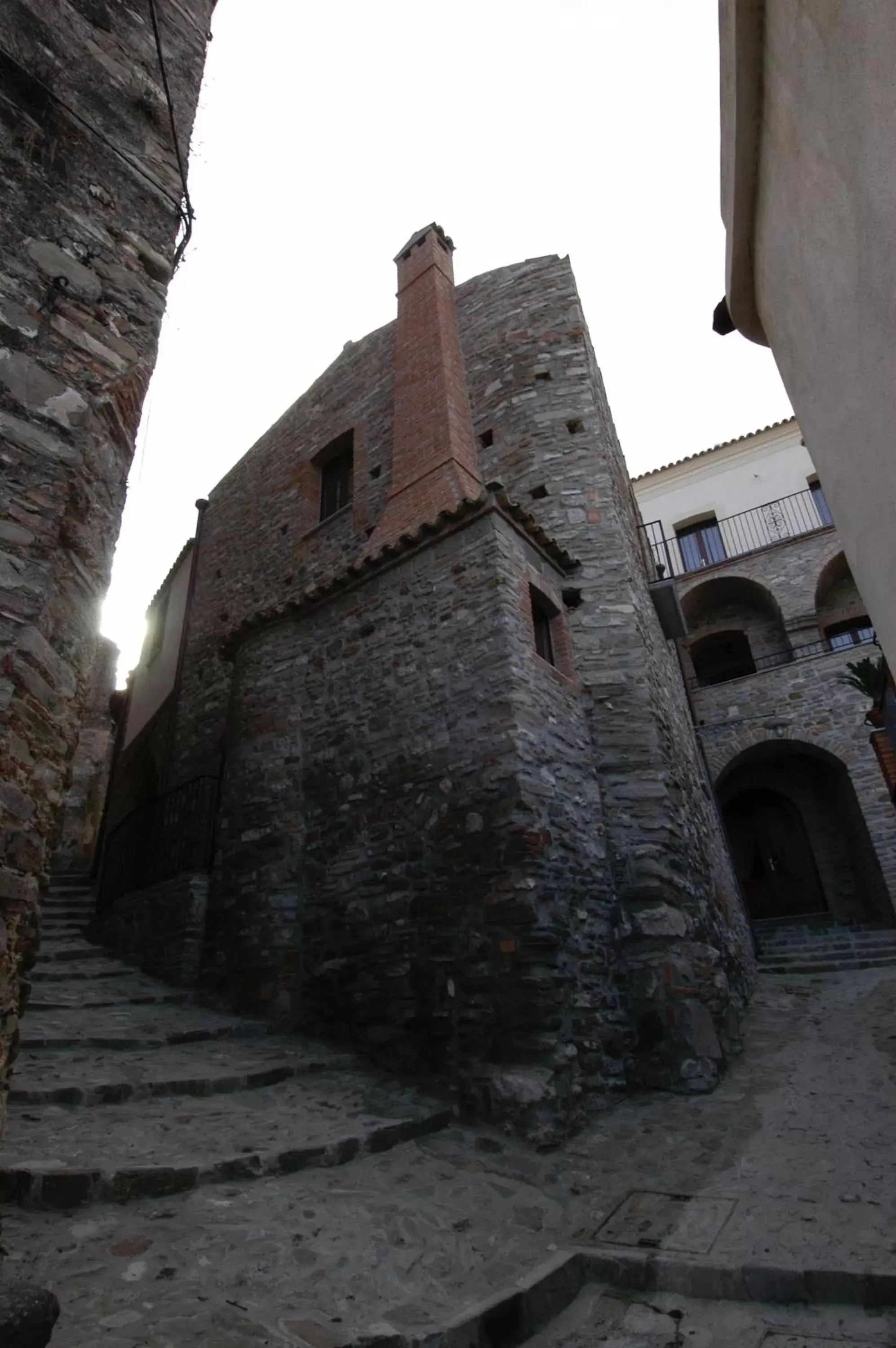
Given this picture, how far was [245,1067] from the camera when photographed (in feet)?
15.8

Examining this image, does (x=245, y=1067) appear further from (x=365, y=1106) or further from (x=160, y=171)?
(x=160, y=171)

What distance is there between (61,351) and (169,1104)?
4105 mm

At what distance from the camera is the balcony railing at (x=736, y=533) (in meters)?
16.5

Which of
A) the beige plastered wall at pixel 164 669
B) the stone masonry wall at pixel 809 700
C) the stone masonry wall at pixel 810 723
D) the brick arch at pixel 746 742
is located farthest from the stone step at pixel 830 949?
the beige plastered wall at pixel 164 669

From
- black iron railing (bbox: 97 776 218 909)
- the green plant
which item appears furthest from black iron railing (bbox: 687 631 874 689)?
black iron railing (bbox: 97 776 218 909)

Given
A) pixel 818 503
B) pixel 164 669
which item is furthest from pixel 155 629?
pixel 818 503

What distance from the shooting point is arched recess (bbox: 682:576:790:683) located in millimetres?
15156

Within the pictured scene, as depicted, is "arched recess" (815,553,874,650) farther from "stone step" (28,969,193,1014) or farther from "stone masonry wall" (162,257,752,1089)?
"stone step" (28,969,193,1014)

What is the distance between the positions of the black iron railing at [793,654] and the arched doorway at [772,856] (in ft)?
8.30

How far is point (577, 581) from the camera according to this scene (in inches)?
291

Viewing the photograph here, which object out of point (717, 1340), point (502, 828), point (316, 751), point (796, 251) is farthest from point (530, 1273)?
point (316, 751)

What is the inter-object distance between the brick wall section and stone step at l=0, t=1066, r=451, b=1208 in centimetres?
130

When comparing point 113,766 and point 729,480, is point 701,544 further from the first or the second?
point 113,766

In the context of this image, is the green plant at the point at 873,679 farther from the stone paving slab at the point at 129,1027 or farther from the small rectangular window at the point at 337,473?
the small rectangular window at the point at 337,473
